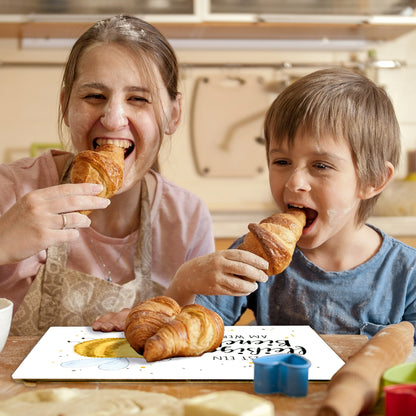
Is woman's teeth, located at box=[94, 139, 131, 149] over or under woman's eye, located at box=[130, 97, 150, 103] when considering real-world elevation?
under

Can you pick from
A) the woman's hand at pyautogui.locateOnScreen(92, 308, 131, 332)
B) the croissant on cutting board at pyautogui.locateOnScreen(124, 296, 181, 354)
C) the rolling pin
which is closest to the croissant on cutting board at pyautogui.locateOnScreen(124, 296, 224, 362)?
the croissant on cutting board at pyautogui.locateOnScreen(124, 296, 181, 354)

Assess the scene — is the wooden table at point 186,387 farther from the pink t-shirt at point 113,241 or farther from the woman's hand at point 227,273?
the pink t-shirt at point 113,241

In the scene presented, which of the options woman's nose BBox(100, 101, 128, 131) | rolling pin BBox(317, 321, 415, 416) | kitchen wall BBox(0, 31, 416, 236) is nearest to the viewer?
rolling pin BBox(317, 321, 415, 416)

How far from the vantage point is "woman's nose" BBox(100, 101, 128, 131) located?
4.28 ft

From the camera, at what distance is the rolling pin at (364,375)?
57 centimetres

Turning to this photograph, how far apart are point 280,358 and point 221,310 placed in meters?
0.56

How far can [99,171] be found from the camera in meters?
1.20

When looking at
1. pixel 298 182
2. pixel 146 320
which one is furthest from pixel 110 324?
pixel 298 182

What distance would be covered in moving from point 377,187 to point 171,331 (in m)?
0.71

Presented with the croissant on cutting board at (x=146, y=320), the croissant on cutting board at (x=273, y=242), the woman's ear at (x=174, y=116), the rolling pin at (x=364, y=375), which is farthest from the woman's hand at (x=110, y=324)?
the woman's ear at (x=174, y=116)

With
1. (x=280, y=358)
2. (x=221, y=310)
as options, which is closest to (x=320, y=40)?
(x=221, y=310)

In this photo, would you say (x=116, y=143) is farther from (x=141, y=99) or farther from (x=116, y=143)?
(x=141, y=99)

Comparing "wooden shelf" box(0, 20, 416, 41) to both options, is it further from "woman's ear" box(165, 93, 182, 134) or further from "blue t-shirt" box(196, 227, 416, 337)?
"blue t-shirt" box(196, 227, 416, 337)

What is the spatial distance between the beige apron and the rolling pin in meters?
0.75
